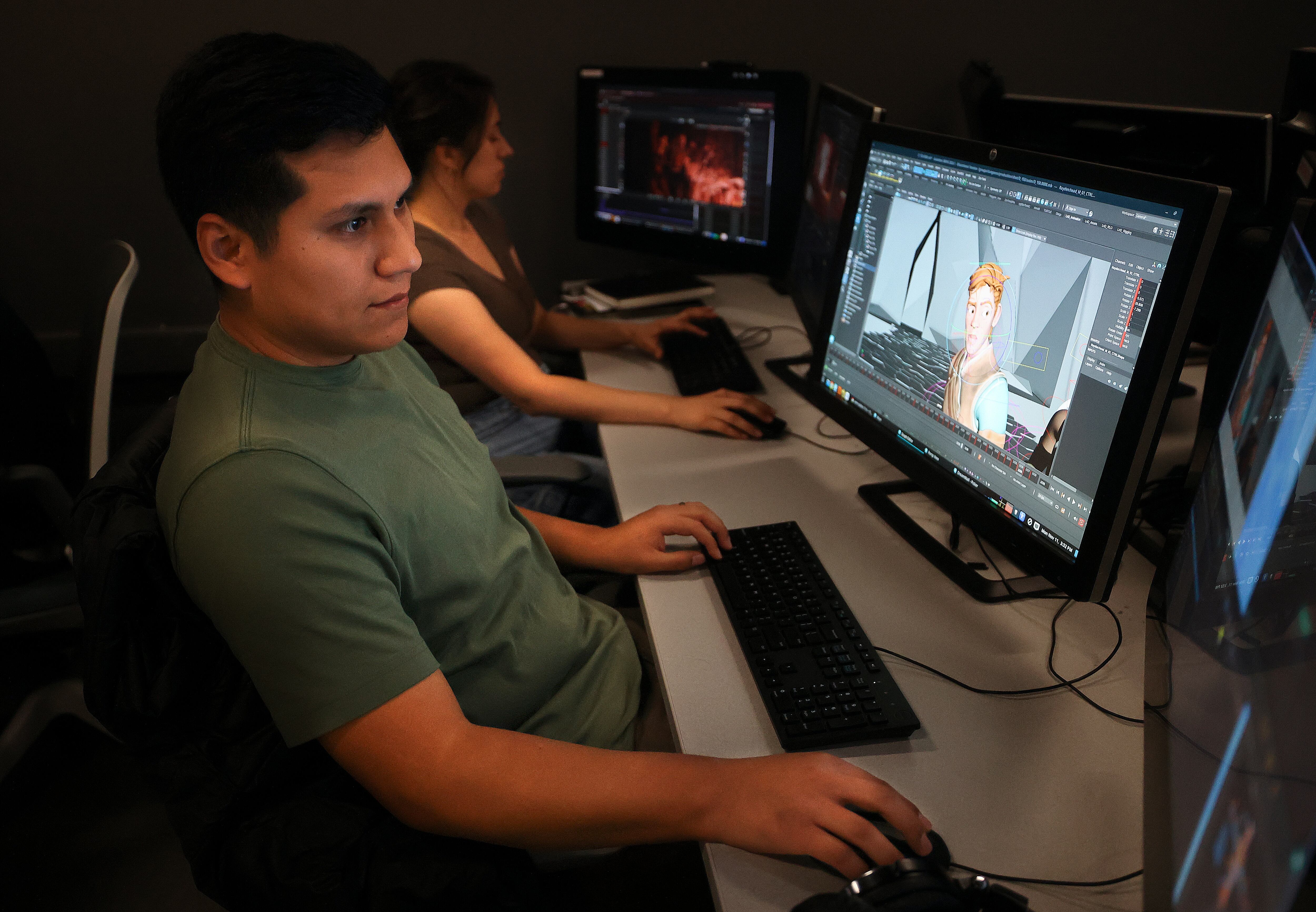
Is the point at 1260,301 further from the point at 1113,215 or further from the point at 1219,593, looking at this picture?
the point at 1219,593

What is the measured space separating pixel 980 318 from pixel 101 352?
4.83 ft

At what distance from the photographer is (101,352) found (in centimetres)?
152

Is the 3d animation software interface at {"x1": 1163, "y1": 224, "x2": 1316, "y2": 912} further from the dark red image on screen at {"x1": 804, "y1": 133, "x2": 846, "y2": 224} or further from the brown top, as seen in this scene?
the brown top

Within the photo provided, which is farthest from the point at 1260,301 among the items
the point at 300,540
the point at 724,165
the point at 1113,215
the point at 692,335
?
the point at 724,165

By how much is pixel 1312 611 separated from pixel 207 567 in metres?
0.80

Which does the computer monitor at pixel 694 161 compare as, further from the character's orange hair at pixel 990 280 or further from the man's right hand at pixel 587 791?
the man's right hand at pixel 587 791

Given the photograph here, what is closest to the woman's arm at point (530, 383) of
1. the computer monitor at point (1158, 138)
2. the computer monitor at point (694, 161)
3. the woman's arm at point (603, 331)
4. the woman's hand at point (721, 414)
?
the woman's hand at point (721, 414)

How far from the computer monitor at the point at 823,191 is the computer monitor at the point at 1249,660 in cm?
77

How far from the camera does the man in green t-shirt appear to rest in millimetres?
732

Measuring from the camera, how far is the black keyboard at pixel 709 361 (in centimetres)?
172

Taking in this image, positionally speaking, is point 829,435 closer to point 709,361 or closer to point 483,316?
point 709,361

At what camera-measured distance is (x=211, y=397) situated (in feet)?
2.66

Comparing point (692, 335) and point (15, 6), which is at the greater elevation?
point (15, 6)

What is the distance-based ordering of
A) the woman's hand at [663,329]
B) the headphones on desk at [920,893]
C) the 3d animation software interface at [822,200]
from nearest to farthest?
the headphones on desk at [920,893] → the 3d animation software interface at [822,200] → the woman's hand at [663,329]
